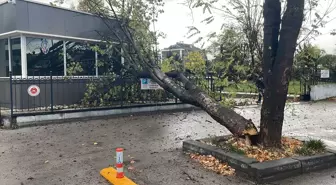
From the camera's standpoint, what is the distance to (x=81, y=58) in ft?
42.6

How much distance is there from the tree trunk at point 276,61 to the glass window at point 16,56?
30.5ft

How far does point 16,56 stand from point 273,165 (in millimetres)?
10296

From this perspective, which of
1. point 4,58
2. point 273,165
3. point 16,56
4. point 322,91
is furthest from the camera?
point 322,91

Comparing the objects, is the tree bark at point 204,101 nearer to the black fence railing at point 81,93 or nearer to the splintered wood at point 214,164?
the splintered wood at point 214,164

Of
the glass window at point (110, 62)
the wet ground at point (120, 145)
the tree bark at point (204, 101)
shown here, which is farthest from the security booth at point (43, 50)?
the tree bark at point (204, 101)

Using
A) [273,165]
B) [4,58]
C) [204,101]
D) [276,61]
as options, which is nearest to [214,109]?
Result: [204,101]

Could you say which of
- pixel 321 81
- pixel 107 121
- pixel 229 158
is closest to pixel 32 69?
pixel 107 121

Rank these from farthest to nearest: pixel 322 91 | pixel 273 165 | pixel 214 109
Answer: pixel 322 91, pixel 214 109, pixel 273 165

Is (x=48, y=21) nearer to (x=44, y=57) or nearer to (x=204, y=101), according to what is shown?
(x=44, y=57)

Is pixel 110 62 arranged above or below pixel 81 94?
above

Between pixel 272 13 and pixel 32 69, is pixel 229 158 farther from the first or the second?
pixel 32 69

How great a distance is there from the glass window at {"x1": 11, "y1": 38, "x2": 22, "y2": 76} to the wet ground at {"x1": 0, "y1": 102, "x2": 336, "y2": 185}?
3.55 meters

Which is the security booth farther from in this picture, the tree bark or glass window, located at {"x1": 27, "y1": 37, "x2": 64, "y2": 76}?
the tree bark

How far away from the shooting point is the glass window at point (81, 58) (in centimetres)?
1230
